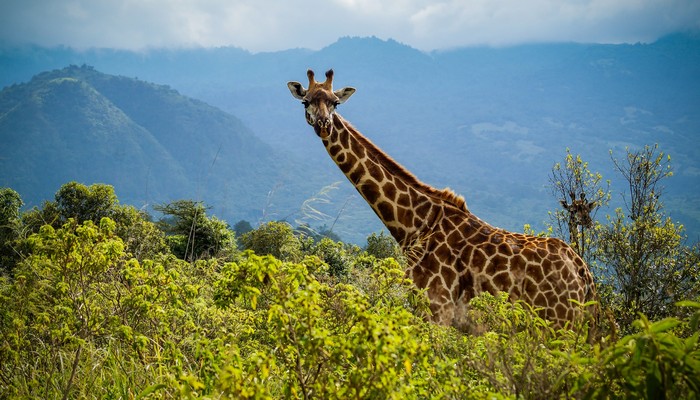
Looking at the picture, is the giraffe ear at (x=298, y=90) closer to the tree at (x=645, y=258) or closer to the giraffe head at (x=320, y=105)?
the giraffe head at (x=320, y=105)

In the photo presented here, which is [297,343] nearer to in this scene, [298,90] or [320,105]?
[320,105]

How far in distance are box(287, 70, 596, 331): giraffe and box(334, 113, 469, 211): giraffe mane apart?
1 cm

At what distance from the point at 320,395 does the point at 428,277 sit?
178 inches

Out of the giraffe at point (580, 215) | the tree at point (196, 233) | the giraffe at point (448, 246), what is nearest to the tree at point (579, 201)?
the giraffe at point (580, 215)

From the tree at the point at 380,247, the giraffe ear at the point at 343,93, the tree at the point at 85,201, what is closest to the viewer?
the giraffe ear at the point at 343,93

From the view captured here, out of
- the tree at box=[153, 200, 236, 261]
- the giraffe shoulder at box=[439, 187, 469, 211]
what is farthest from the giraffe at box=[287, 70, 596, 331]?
the tree at box=[153, 200, 236, 261]

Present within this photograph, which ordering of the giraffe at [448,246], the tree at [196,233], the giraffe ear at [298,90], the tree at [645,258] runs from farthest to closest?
the tree at [196,233] < the tree at [645,258] < the giraffe ear at [298,90] < the giraffe at [448,246]

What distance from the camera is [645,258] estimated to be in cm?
1366

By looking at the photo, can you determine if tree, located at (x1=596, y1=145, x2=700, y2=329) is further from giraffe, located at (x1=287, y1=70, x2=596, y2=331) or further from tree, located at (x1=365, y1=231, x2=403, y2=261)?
tree, located at (x1=365, y1=231, x2=403, y2=261)

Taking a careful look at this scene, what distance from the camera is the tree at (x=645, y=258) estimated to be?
490 inches

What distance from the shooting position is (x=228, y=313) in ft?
19.0

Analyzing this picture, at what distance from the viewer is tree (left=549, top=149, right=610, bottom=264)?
47.4 ft

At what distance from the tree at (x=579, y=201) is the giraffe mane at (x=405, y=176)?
639cm

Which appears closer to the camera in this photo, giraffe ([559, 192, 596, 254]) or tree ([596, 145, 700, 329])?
tree ([596, 145, 700, 329])
